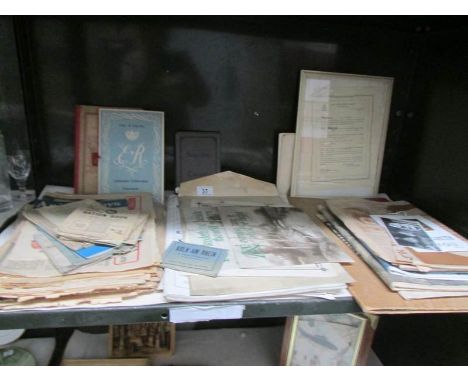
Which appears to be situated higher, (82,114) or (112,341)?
(82,114)

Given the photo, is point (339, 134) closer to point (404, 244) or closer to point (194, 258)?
point (404, 244)

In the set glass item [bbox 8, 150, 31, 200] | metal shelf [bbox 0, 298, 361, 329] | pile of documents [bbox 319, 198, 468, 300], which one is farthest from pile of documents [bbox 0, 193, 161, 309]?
pile of documents [bbox 319, 198, 468, 300]

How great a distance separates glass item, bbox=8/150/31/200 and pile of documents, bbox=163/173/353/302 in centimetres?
31

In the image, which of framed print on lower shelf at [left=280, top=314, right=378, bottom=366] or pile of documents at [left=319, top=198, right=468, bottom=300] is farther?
framed print on lower shelf at [left=280, top=314, right=378, bottom=366]

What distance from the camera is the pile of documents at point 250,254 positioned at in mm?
493

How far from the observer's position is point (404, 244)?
2.01 feet

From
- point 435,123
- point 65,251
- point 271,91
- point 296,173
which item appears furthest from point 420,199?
point 65,251

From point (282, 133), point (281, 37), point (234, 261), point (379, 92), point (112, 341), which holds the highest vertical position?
point (281, 37)

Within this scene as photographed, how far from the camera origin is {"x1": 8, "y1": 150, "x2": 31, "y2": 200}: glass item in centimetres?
76

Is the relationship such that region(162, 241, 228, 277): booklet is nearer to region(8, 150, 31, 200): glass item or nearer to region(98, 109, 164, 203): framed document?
region(98, 109, 164, 203): framed document

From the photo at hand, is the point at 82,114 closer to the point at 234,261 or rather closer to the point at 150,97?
the point at 150,97

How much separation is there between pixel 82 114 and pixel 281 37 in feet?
1.48

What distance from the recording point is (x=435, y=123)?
77 centimetres

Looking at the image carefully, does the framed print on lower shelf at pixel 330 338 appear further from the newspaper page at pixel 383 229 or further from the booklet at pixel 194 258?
the booklet at pixel 194 258
